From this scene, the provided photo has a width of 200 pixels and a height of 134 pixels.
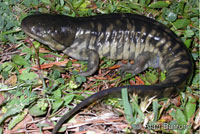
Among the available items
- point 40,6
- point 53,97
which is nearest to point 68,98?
point 53,97

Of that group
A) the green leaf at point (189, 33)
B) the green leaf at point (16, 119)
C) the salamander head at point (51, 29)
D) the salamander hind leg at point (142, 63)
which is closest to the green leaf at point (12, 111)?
the green leaf at point (16, 119)

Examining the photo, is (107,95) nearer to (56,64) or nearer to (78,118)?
(78,118)

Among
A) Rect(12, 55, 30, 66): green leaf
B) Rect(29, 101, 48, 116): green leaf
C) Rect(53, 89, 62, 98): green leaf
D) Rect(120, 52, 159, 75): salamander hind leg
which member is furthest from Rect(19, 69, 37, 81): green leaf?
Rect(120, 52, 159, 75): salamander hind leg

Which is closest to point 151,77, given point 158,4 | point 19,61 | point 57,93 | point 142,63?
point 142,63

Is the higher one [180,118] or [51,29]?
[51,29]

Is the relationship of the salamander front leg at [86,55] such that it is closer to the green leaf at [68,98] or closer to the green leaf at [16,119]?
the green leaf at [68,98]

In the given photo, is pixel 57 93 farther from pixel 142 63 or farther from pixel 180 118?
pixel 180 118

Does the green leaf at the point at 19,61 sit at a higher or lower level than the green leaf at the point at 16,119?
higher
